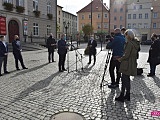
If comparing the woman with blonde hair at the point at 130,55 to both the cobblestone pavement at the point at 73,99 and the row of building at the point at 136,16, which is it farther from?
the row of building at the point at 136,16

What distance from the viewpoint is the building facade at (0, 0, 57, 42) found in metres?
23.2

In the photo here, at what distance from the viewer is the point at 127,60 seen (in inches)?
179

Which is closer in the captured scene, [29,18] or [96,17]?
[29,18]

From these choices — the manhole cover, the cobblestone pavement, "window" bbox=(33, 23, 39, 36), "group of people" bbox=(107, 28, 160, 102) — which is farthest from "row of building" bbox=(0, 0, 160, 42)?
the manhole cover

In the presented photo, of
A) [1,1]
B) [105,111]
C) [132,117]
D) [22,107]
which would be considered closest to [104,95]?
[105,111]

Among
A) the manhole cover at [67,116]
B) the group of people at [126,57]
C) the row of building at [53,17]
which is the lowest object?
the manhole cover at [67,116]

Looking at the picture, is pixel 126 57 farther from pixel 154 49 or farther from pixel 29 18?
pixel 29 18

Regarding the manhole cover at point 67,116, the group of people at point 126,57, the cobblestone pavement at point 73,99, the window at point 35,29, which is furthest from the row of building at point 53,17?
the manhole cover at point 67,116

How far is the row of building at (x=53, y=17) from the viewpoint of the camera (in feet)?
78.2

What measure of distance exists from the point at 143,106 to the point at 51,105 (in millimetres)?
2479

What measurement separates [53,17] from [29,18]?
7085 millimetres

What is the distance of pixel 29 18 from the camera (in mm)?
26812

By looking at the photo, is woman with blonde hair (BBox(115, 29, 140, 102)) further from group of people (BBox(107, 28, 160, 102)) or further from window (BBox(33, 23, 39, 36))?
window (BBox(33, 23, 39, 36))

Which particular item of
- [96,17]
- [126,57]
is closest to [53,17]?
[126,57]
